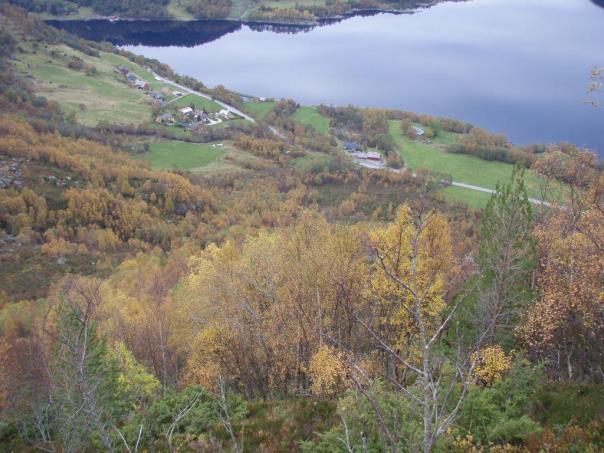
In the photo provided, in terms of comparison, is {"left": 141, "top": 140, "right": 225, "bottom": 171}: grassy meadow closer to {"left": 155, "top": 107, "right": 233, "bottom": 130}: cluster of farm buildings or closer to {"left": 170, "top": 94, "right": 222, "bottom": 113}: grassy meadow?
{"left": 155, "top": 107, "right": 233, "bottom": 130}: cluster of farm buildings

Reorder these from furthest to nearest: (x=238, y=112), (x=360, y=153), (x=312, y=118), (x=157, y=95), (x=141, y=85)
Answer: (x=141, y=85), (x=157, y=95), (x=238, y=112), (x=312, y=118), (x=360, y=153)

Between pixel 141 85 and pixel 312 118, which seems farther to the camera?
pixel 141 85

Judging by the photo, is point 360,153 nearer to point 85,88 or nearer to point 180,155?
point 180,155

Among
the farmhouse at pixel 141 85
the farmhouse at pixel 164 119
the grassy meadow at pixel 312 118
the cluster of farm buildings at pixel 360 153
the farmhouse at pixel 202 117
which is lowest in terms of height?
the cluster of farm buildings at pixel 360 153

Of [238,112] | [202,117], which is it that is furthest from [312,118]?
[202,117]

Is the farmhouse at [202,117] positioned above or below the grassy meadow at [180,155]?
above

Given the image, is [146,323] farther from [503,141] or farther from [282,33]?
[282,33]

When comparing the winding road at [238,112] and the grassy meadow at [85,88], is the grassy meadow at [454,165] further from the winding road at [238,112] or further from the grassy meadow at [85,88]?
the grassy meadow at [85,88]

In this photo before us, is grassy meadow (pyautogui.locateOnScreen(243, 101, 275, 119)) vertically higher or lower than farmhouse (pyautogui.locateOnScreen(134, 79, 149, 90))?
lower

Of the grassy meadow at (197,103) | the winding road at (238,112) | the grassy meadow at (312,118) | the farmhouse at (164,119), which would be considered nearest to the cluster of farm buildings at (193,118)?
the farmhouse at (164,119)

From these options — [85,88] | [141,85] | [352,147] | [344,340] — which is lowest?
[352,147]

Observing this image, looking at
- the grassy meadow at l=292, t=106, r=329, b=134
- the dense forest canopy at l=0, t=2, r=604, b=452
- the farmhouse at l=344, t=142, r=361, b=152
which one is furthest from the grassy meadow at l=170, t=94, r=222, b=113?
the dense forest canopy at l=0, t=2, r=604, b=452
